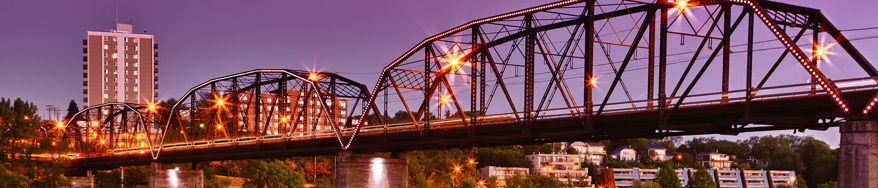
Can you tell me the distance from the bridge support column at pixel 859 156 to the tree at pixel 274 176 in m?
90.3

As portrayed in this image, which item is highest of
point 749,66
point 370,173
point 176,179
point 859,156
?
point 749,66

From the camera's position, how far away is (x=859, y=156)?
3516 centimetres

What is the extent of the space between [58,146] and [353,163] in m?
80.1

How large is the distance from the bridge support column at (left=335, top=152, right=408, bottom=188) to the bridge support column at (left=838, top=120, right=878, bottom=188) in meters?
36.2

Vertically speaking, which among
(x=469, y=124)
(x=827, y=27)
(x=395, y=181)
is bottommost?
(x=395, y=181)

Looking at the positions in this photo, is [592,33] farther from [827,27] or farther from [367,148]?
[367,148]

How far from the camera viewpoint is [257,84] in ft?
295

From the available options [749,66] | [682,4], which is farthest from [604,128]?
[749,66]

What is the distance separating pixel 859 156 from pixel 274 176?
3637 inches

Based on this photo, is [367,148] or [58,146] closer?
[367,148]

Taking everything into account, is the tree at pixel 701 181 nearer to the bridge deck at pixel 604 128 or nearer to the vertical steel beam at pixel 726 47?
the bridge deck at pixel 604 128

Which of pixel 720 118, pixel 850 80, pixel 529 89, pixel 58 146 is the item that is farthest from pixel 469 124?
pixel 58 146

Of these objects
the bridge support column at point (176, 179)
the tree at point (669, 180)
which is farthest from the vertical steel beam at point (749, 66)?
the tree at point (669, 180)

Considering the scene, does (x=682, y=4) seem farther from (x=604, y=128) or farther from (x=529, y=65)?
(x=529, y=65)
